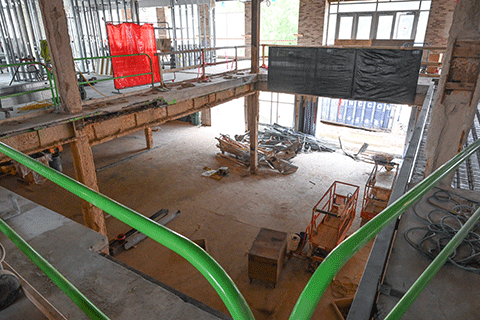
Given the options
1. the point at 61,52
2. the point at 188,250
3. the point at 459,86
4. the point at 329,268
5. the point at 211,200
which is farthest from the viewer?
the point at 211,200

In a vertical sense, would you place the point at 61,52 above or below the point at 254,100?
above

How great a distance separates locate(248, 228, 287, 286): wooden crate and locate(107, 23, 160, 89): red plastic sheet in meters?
7.16

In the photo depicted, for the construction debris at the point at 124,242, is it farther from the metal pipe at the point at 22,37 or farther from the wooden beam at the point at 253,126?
the metal pipe at the point at 22,37

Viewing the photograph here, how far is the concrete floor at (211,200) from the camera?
28.2 ft

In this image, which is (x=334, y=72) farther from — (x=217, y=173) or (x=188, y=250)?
(x=188, y=250)

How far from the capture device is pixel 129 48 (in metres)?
11.6

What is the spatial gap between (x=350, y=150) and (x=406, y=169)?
16481mm

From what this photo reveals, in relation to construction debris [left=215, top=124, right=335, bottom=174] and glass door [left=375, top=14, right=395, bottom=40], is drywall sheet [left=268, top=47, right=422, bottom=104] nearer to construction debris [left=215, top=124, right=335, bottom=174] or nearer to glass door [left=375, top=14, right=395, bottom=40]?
construction debris [left=215, top=124, right=335, bottom=174]

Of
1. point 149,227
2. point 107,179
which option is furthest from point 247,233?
point 149,227

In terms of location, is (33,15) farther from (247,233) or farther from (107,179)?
(247,233)

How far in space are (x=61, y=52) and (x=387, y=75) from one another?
10.9 metres

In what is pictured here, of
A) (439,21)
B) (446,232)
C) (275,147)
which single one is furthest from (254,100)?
(446,232)

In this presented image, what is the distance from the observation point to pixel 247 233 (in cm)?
1091

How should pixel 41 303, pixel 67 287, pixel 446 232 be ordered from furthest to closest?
1. pixel 446 232
2. pixel 41 303
3. pixel 67 287
